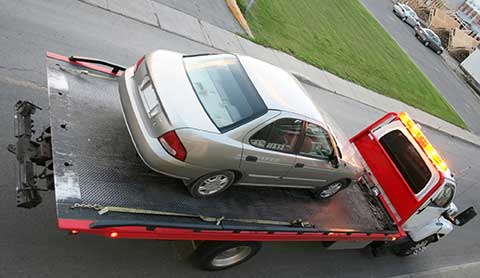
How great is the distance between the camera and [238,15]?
47.8 ft

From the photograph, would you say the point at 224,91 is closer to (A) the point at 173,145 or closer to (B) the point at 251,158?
(B) the point at 251,158

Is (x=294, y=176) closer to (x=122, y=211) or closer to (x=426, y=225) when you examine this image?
(x=122, y=211)

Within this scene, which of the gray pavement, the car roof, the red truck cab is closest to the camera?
the car roof

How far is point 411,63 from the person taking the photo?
2552 centimetres

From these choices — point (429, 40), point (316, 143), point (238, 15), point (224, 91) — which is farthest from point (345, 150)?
point (429, 40)

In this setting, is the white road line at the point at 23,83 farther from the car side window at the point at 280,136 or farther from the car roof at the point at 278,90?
the car side window at the point at 280,136

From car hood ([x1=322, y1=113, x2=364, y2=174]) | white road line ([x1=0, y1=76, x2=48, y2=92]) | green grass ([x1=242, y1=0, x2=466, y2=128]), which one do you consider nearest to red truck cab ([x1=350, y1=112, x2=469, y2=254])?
car hood ([x1=322, y1=113, x2=364, y2=174])

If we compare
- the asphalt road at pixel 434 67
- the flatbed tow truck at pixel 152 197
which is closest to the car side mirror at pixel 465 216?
the flatbed tow truck at pixel 152 197

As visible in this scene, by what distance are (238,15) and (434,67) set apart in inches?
801

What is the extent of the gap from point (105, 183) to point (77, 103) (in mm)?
1468

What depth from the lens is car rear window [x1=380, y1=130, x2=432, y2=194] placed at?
22.9 ft

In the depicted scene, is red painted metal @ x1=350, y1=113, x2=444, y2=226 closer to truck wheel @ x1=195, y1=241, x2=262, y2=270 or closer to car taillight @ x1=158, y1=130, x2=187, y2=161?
truck wheel @ x1=195, y1=241, x2=262, y2=270

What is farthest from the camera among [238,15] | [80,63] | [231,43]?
[238,15]

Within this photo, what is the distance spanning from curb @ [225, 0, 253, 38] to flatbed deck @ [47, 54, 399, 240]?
8764mm
